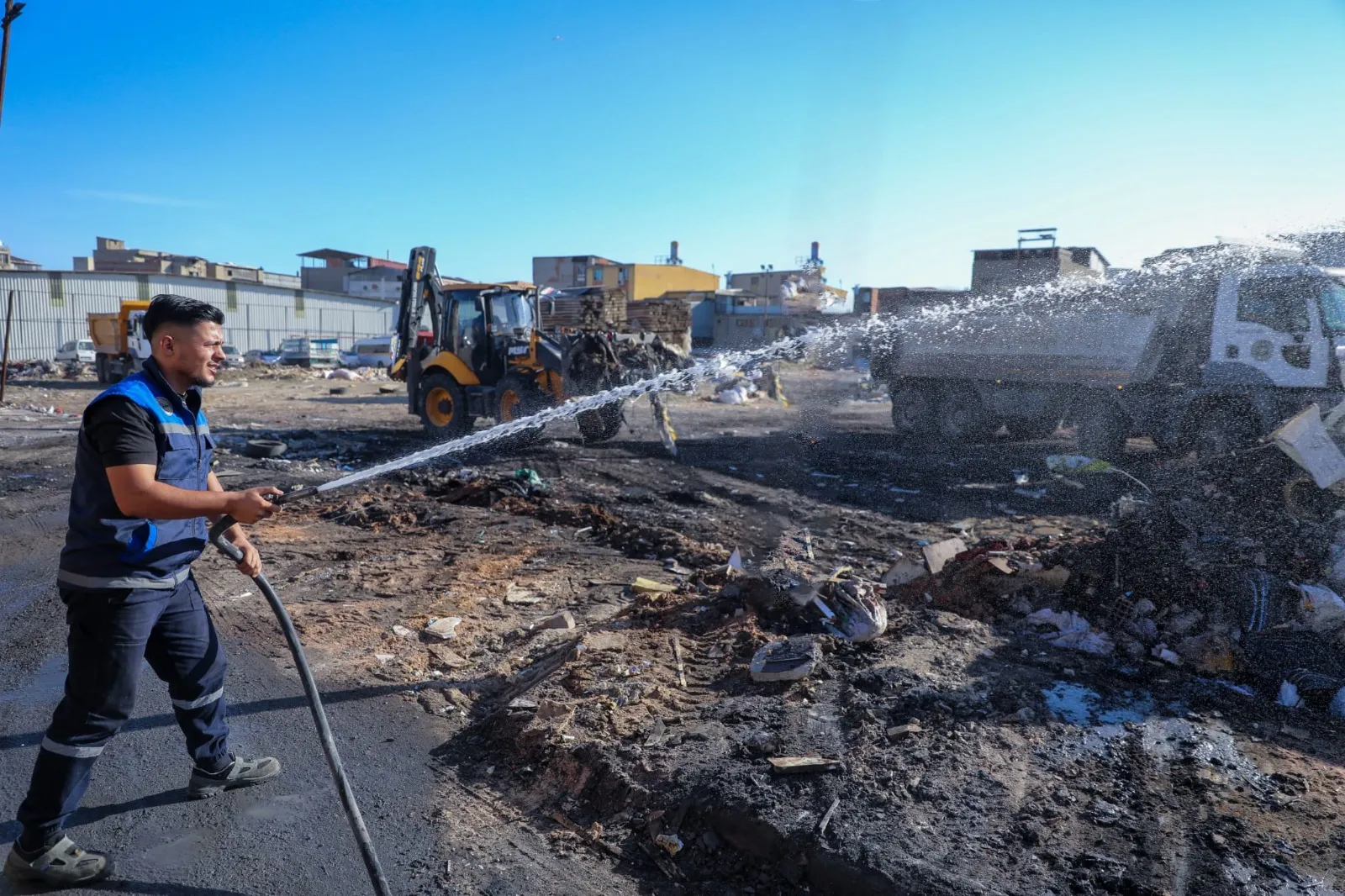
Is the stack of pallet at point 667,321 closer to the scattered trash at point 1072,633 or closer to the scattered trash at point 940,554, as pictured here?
the scattered trash at point 940,554

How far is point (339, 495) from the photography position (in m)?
8.86

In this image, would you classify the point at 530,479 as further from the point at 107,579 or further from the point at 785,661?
the point at 107,579

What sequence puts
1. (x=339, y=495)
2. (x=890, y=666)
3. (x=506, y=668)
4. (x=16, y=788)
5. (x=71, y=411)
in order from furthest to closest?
(x=71, y=411) → (x=339, y=495) → (x=506, y=668) → (x=890, y=666) → (x=16, y=788)

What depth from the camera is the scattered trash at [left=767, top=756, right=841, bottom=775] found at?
126 inches

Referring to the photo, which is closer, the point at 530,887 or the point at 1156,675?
the point at 530,887

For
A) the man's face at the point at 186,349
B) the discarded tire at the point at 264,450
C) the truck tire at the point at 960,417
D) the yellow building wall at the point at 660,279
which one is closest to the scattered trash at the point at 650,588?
the man's face at the point at 186,349

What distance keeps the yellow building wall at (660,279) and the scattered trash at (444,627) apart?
35737 mm

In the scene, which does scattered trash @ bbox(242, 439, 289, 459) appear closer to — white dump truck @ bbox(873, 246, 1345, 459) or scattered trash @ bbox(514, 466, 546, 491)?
scattered trash @ bbox(514, 466, 546, 491)


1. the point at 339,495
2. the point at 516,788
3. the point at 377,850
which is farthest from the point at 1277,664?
the point at 339,495

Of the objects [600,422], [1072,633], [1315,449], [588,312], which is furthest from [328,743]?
[588,312]

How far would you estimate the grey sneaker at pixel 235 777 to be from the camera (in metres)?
3.21

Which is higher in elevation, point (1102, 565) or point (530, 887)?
point (1102, 565)

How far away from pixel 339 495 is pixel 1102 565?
23.5ft

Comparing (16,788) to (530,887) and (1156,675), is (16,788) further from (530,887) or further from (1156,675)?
(1156,675)
